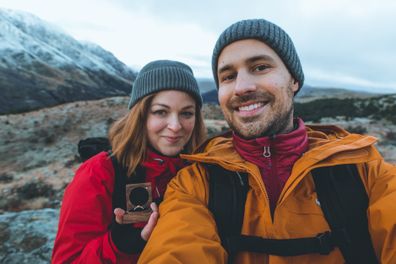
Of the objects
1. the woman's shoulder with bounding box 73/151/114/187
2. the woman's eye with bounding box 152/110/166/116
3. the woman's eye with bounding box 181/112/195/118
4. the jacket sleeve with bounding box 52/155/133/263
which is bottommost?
the jacket sleeve with bounding box 52/155/133/263

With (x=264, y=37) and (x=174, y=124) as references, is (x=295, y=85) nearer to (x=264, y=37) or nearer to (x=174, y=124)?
(x=264, y=37)

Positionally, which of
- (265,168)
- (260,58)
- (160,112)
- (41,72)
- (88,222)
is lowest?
(88,222)

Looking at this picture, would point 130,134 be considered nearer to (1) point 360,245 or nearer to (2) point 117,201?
(2) point 117,201

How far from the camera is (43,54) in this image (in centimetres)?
10544

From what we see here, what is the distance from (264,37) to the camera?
2.61 meters

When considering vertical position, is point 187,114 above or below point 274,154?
above

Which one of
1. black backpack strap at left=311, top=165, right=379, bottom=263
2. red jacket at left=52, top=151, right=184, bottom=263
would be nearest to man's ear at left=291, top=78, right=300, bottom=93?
black backpack strap at left=311, top=165, right=379, bottom=263

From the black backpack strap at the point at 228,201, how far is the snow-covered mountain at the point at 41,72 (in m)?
50.8

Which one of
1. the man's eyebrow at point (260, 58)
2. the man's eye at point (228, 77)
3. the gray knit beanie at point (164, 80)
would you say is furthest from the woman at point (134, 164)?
the man's eyebrow at point (260, 58)

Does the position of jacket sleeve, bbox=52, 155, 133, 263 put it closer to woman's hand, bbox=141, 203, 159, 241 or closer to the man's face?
woman's hand, bbox=141, 203, 159, 241

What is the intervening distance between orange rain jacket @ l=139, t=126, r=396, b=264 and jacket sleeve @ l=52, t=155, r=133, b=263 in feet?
1.80

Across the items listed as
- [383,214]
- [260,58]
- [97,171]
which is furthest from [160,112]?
[383,214]

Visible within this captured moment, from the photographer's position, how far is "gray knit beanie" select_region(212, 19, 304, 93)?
262 centimetres

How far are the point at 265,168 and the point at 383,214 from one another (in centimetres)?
80
